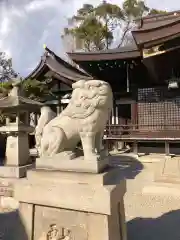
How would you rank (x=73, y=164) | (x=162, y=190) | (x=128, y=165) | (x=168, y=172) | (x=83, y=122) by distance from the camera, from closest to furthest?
(x=73, y=164) < (x=83, y=122) < (x=162, y=190) < (x=168, y=172) < (x=128, y=165)

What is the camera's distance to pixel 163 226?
13.3ft

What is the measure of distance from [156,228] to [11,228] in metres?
2.45

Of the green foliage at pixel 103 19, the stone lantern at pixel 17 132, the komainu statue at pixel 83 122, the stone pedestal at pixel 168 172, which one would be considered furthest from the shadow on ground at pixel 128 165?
the green foliage at pixel 103 19

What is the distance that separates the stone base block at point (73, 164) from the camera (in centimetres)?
268

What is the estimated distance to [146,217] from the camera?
447 centimetres

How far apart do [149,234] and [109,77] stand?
32.3ft

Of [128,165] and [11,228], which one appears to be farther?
[128,165]

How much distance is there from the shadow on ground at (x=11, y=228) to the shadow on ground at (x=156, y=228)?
64.9 inches

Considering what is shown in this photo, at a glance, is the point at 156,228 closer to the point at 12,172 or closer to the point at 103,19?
the point at 12,172

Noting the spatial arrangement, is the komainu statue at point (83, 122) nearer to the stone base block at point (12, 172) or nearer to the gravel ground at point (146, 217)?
the gravel ground at point (146, 217)

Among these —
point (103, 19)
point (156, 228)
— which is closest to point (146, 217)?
point (156, 228)

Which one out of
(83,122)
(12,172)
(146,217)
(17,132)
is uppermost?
(83,122)

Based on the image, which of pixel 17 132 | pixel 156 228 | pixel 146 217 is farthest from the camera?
pixel 17 132

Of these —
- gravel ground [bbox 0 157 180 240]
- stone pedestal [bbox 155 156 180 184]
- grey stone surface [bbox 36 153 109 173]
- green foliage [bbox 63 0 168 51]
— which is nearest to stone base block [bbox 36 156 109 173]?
grey stone surface [bbox 36 153 109 173]
